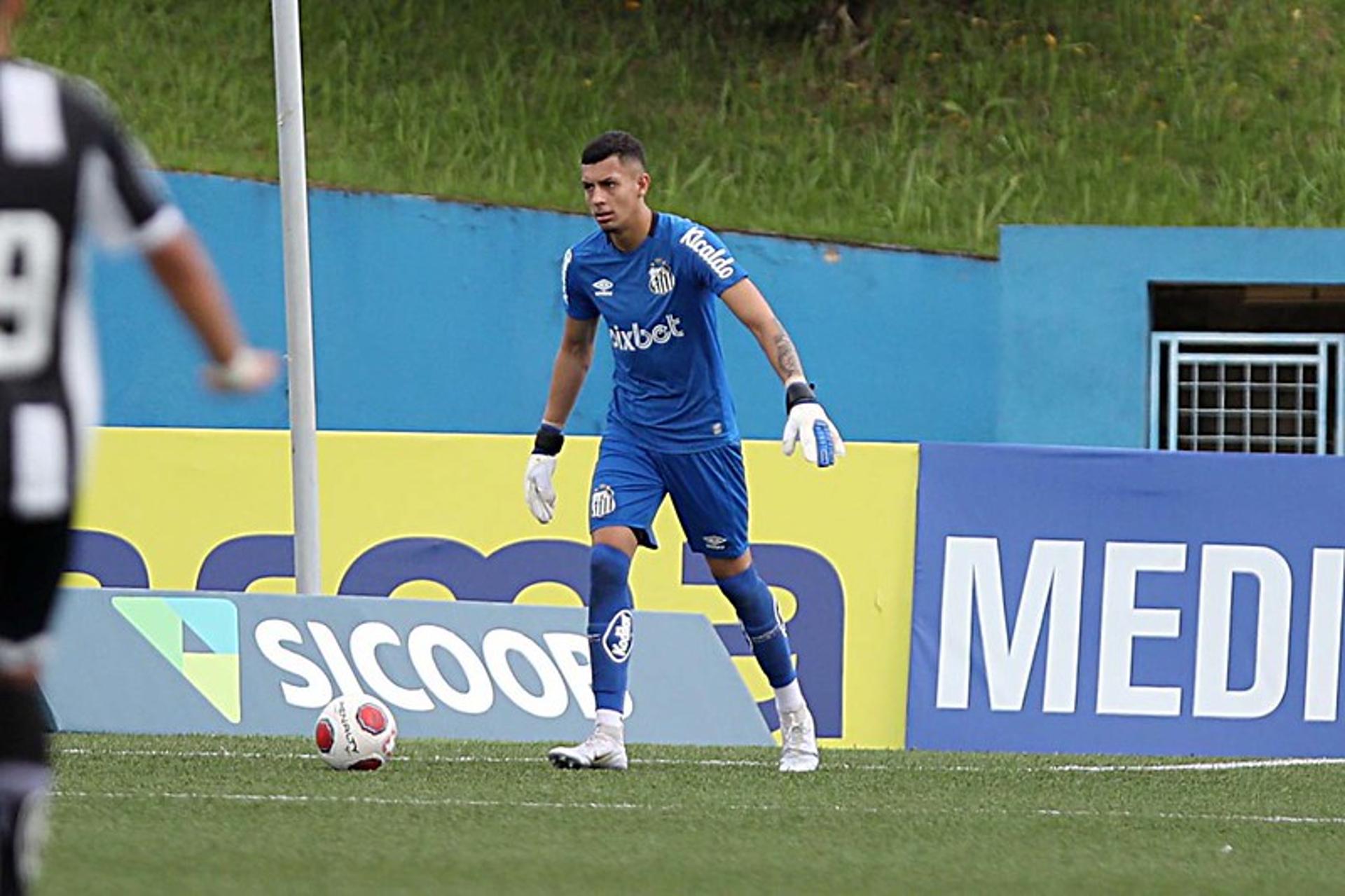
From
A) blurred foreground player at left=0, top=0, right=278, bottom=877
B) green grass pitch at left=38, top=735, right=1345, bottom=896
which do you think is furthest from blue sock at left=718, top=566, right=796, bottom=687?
blurred foreground player at left=0, top=0, right=278, bottom=877

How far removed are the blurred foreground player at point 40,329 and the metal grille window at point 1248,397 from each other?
12.0m

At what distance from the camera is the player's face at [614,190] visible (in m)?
8.21

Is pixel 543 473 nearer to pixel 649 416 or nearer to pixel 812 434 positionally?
pixel 649 416

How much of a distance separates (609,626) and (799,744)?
2.60ft

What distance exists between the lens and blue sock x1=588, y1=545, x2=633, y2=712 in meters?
8.27

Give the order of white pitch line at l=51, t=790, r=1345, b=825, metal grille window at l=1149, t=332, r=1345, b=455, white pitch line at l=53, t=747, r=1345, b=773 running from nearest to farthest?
white pitch line at l=51, t=790, r=1345, b=825 → white pitch line at l=53, t=747, r=1345, b=773 → metal grille window at l=1149, t=332, r=1345, b=455

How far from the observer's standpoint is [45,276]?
3.92 metres

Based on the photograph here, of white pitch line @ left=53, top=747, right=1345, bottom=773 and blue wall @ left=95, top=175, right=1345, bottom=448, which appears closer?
white pitch line @ left=53, top=747, right=1345, bottom=773

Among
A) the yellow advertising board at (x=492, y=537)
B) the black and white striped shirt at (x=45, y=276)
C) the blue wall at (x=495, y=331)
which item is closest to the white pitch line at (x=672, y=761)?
the yellow advertising board at (x=492, y=537)

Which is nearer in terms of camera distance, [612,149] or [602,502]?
[612,149]

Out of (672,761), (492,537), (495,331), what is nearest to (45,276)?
(672,761)

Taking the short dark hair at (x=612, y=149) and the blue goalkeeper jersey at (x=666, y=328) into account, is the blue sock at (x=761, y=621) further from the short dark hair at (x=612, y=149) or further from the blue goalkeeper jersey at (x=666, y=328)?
the short dark hair at (x=612, y=149)

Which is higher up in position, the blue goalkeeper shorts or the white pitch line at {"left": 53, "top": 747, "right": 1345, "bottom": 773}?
the blue goalkeeper shorts

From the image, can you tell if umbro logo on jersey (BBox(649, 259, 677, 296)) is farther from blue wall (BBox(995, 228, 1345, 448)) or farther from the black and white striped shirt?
blue wall (BBox(995, 228, 1345, 448))
